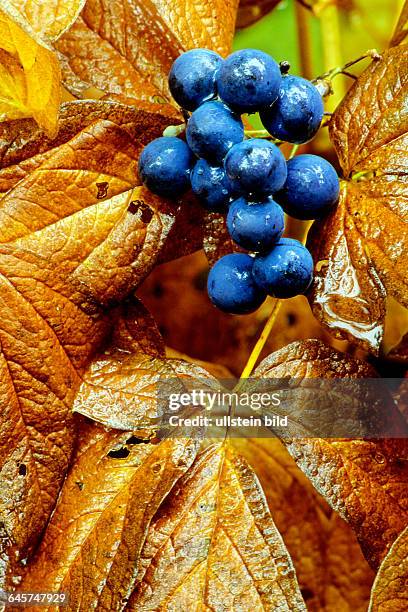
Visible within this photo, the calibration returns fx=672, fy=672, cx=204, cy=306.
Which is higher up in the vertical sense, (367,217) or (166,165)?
(166,165)

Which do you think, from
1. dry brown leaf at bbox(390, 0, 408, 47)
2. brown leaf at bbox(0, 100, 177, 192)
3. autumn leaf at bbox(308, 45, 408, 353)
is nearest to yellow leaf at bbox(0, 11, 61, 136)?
brown leaf at bbox(0, 100, 177, 192)

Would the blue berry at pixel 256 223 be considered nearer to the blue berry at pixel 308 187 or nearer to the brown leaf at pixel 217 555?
the blue berry at pixel 308 187

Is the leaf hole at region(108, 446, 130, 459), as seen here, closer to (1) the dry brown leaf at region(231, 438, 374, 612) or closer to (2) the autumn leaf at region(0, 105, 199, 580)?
(2) the autumn leaf at region(0, 105, 199, 580)

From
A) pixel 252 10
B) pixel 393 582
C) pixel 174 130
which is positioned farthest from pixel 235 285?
pixel 252 10

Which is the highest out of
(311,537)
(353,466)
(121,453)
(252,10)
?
(252,10)

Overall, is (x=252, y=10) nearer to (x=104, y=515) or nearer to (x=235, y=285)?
(x=235, y=285)

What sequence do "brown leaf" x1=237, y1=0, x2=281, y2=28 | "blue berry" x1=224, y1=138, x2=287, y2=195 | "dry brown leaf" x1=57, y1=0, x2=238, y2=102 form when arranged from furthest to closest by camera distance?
"brown leaf" x1=237, y1=0, x2=281, y2=28, "dry brown leaf" x1=57, y1=0, x2=238, y2=102, "blue berry" x1=224, y1=138, x2=287, y2=195
